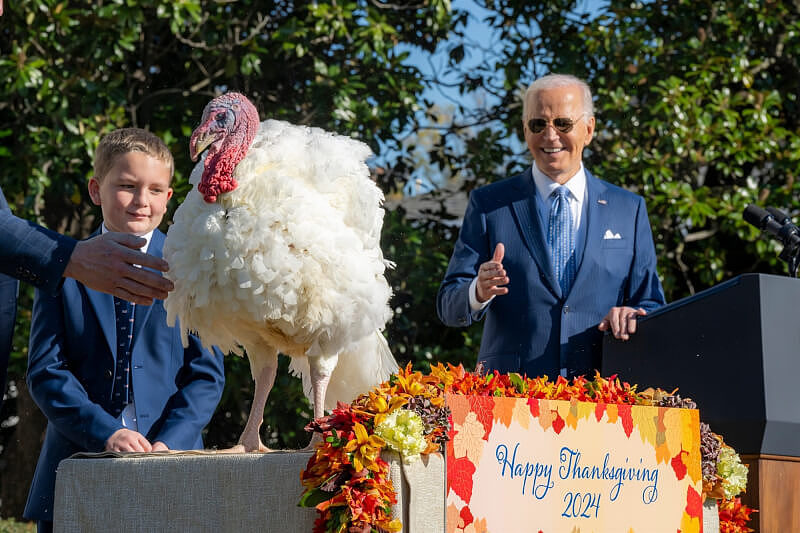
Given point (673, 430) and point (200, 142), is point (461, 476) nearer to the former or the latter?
point (673, 430)

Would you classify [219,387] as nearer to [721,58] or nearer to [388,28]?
[388,28]

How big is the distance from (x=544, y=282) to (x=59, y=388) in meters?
1.70

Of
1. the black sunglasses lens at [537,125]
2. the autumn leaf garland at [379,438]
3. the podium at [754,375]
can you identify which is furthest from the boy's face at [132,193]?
the podium at [754,375]

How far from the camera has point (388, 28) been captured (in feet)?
22.0

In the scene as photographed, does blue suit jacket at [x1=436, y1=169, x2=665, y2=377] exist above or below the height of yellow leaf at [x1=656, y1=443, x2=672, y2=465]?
above

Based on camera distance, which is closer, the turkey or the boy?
the turkey

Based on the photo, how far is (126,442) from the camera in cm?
263

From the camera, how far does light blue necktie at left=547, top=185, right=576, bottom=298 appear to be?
3506mm

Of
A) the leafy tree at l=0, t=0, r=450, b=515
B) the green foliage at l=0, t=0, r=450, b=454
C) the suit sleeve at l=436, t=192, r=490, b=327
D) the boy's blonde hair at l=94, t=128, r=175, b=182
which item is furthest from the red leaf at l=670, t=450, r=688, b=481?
the green foliage at l=0, t=0, r=450, b=454

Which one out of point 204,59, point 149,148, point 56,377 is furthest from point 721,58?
point 56,377

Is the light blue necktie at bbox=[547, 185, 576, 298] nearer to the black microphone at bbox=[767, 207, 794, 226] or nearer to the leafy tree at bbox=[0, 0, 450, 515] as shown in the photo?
the black microphone at bbox=[767, 207, 794, 226]

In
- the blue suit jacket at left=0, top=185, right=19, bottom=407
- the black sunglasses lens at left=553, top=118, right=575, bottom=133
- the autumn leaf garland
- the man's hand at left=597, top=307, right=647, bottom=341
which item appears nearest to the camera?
the autumn leaf garland

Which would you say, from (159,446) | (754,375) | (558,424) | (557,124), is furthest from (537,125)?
(159,446)

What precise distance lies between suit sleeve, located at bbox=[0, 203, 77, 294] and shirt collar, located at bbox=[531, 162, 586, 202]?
1829mm
